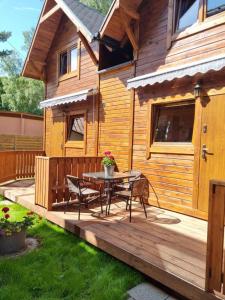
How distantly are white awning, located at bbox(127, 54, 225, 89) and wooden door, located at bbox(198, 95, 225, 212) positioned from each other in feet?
1.73

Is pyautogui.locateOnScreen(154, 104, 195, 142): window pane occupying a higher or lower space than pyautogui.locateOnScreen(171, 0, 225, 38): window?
lower

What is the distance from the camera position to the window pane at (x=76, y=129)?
777cm

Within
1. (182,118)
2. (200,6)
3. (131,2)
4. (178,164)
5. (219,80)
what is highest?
(131,2)

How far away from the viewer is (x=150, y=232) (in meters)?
3.82

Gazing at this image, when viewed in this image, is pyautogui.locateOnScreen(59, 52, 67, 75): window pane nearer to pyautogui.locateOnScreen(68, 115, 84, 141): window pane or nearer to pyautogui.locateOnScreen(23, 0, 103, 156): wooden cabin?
pyautogui.locateOnScreen(23, 0, 103, 156): wooden cabin

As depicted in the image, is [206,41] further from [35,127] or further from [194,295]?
[35,127]

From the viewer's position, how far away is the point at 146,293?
8.95 ft

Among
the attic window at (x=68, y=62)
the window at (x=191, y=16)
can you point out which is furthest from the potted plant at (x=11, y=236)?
the attic window at (x=68, y=62)

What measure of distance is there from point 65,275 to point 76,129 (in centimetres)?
542

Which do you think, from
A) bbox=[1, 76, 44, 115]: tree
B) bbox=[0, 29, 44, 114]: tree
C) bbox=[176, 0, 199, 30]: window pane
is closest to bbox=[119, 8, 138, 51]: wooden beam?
bbox=[176, 0, 199, 30]: window pane

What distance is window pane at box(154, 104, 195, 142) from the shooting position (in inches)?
191

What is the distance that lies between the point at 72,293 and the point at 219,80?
12.2ft

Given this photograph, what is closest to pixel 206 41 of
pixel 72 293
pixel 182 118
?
pixel 182 118

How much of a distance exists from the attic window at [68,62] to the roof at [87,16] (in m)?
0.96
